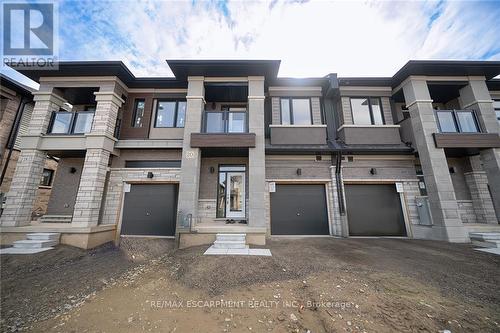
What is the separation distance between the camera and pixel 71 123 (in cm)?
804

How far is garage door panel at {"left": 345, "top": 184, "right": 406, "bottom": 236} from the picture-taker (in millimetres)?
8258

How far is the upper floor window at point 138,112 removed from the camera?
29.9 ft

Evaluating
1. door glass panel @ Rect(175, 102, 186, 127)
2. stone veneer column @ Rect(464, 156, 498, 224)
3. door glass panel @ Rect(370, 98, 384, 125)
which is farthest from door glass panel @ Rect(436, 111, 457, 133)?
door glass panel @ Rect(175, 102, 186, 127)

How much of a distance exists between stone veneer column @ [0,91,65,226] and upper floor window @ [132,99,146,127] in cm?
310

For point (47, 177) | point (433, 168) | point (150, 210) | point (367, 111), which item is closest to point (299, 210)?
point (433, 168)

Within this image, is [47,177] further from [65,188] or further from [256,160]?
[256,160]

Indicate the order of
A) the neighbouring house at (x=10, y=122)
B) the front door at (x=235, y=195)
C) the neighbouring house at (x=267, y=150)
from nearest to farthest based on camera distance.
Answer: the neighbouring house at (x=267, y=150)
the front door at (x=235, y=195)
the neighbouring house at (x=10, y=122)

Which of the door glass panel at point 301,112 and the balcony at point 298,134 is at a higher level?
the door glass panel at point 301,112

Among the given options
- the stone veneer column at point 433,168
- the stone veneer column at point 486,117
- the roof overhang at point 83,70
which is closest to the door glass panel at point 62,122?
the roof overhang at point 83,70

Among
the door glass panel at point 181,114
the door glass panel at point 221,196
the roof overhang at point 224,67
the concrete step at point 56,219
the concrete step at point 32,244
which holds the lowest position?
the concrete step at point 32,244

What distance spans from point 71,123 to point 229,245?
885 centimetres

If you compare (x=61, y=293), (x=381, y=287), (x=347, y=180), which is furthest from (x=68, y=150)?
Answer: (x=347, y=180)

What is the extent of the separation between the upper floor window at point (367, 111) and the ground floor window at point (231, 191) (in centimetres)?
636

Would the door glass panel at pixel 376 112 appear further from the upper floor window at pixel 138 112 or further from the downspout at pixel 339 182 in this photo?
the upper floor window at pixel 138 112
